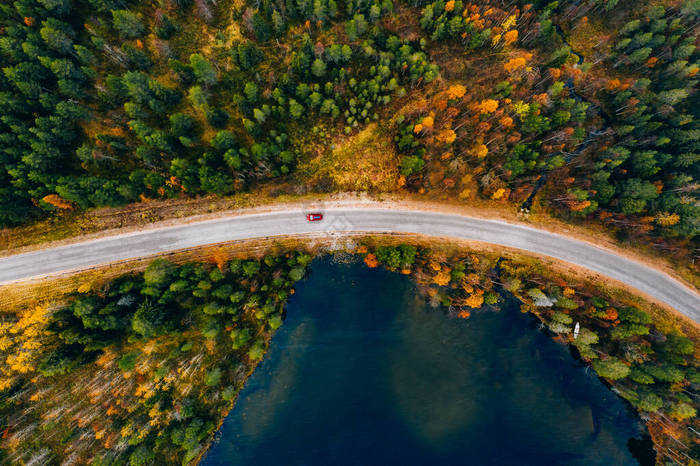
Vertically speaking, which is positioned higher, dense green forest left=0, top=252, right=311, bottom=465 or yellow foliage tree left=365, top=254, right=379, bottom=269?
yellow foliage tree left=365, top=254, right=379, bottom=269

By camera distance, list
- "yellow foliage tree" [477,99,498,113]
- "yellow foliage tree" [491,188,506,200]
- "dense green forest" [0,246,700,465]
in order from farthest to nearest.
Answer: "yellow foliage tree" [477,99,498,113]
"yellow foliage tree" [491,188,506,200]
"dense green forest" [0,246,700,465]

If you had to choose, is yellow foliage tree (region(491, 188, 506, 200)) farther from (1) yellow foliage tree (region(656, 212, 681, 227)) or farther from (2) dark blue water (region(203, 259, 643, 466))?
(1) yellow foliage tree (region(656, 212, 681, 227))

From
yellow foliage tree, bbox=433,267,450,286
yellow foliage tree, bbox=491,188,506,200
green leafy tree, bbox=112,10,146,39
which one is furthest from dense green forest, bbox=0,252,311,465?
green leafy tree, bbox=112,10,146,39

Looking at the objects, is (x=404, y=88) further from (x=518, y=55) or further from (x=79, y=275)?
(x=79, y=275)

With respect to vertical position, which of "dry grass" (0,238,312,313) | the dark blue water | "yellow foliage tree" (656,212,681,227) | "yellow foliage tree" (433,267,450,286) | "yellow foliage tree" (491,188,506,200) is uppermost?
"yellow foliage tree" (491,188,506,200)

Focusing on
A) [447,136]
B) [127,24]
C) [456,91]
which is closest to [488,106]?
[456,91]

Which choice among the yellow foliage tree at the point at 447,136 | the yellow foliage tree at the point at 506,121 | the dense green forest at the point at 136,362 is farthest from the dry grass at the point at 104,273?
the yellow foliage tree at the point at 506,121

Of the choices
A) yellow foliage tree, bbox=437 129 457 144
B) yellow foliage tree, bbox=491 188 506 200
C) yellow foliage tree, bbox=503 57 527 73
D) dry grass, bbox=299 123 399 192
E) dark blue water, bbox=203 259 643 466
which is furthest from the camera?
yellow foliage tree, bbox=503 57 527 73

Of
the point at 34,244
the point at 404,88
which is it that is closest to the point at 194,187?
the point at 34,244
